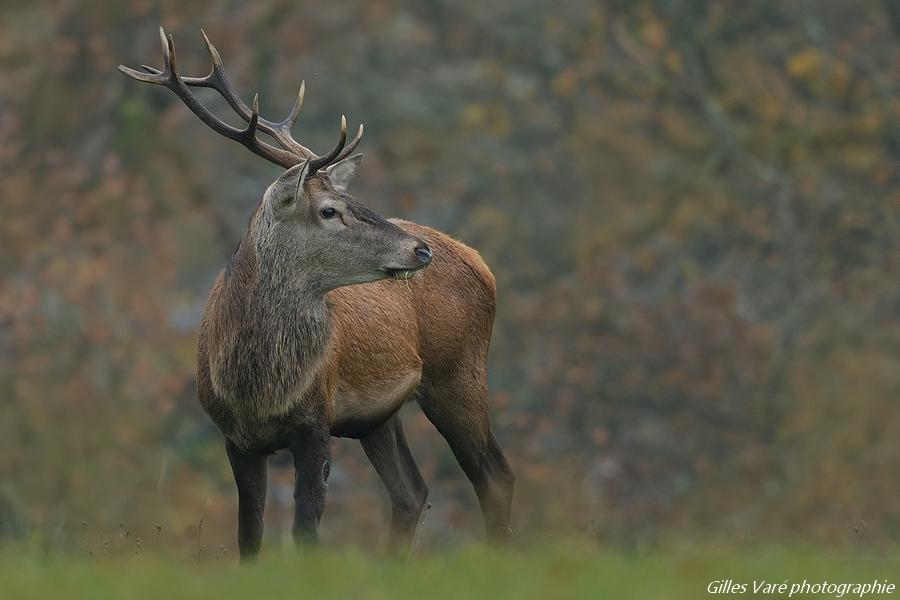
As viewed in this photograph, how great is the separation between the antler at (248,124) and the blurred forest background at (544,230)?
339 inches

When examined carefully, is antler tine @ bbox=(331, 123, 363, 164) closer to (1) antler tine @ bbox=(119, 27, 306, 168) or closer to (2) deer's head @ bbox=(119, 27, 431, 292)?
(2) deer's head @ bbox=(119, 27, 431, 292)

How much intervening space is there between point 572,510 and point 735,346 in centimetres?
333

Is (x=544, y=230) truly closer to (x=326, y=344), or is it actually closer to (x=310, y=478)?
(x=326, y=344)

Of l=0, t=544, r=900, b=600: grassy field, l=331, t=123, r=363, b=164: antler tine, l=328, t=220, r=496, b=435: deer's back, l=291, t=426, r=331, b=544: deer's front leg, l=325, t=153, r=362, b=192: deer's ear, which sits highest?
l=331, t=123, r=363, b=164: antler tine

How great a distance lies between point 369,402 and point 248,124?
1306 mm

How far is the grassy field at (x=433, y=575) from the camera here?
14.5 ft

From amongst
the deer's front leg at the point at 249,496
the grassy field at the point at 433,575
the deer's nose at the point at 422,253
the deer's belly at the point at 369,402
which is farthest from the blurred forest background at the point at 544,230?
the grassy field at the point at 433,575

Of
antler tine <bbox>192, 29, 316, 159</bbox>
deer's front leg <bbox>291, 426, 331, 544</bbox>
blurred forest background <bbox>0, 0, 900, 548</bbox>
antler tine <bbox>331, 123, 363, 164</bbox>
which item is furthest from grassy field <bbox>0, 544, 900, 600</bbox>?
blurred forest background <bbox>0, 0, 900, 548</bbox>

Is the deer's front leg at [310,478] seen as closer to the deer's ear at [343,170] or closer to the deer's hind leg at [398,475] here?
the deer's hind leg at [398,475]

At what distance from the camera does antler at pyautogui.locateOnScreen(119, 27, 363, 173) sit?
716 centimetres

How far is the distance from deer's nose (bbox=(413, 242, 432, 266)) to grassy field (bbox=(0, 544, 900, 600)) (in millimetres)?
1978

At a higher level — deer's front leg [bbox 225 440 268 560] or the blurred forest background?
deer's front leg [bbox 225 440 268 560]

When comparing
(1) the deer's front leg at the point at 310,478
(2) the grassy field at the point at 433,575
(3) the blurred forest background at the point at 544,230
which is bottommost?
(3) the blurred forest background at the point at 544,230

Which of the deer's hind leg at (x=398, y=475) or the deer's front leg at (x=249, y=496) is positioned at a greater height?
the deer's front leg at (x=249, y=496)
